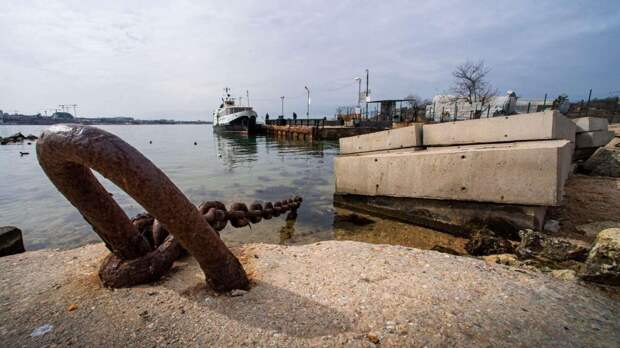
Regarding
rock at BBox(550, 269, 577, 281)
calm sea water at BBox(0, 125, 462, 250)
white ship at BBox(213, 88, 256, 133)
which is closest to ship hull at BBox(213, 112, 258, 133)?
white ship at BBox(213, 88, 256, 133)

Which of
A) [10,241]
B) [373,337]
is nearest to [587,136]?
[373,337]

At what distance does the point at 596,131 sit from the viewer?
8609 mm

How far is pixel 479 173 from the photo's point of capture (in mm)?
4262

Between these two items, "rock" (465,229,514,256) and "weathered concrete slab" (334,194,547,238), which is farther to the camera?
"weathered concrete slab" (334,194,547,238)

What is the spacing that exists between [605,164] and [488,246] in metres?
7.13

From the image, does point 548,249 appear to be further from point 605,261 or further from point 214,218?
point 214,218

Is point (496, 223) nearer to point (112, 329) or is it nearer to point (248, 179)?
point (112, 329)

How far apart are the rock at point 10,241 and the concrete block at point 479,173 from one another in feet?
18.0

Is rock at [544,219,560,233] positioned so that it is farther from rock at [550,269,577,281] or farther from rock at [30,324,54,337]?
rock at [30,324,54,337]

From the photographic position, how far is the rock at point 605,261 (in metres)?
2.29

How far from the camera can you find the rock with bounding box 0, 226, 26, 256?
3.25 metres

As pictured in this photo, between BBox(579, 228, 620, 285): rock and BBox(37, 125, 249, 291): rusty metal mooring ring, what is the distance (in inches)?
118

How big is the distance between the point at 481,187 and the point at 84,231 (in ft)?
24.4

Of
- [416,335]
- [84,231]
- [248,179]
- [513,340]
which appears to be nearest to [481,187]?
[513,340]
